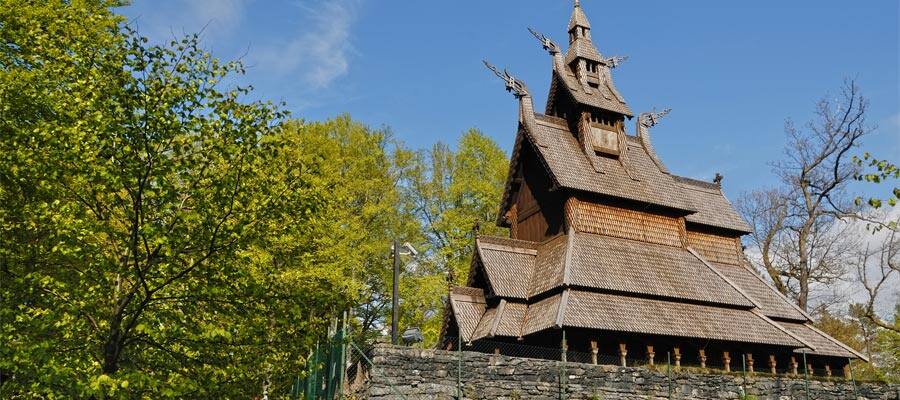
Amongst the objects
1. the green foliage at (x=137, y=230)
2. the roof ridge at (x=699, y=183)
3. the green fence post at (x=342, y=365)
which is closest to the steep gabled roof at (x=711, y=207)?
the roof ridge at (x=699, y=183)

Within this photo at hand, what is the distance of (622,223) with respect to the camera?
26.3 metres

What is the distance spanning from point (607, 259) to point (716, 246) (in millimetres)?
9421

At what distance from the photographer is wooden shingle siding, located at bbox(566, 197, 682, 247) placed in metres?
25.5

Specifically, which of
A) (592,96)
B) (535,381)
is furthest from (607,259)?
(592,96)

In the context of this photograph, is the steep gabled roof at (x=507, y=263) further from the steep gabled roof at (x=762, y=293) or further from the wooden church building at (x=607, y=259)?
the steep gabled roof at (x=762, y=293)

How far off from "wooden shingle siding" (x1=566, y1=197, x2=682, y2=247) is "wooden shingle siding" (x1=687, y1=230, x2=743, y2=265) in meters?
2.86

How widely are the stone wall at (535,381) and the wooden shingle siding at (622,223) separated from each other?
809cm

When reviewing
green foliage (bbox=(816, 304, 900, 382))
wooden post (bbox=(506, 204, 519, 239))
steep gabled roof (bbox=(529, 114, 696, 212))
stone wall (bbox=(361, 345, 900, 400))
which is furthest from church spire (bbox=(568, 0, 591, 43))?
green foliage (bbox=(816, 304, 900, 382))

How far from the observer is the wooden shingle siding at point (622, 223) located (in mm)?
25469

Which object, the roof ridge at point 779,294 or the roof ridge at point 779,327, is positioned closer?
the roof ridge at point 779,327

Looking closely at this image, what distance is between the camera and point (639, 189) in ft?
89.5

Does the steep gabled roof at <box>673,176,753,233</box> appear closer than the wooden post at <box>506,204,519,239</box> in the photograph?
No

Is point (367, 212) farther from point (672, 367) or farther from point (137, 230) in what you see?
point (137, 230)

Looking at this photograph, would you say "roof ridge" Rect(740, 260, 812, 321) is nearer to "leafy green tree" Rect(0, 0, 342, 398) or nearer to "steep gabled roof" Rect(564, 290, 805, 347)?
"steep gabled roof" Rect(564, 290, 805, 347)
